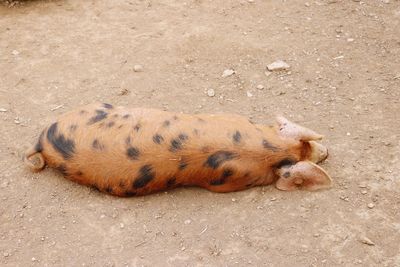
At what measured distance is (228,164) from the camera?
4.33 metres

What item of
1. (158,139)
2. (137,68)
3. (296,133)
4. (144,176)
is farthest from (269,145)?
(137,68)

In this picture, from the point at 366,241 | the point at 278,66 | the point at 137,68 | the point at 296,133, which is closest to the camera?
the point at 366,241

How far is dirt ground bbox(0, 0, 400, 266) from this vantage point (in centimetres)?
419

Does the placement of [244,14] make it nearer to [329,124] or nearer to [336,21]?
[336,21]

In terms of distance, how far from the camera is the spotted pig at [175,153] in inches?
169

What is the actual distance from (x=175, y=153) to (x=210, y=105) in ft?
4.20

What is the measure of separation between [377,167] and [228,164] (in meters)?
1.27

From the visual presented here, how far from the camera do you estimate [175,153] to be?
14.0ft

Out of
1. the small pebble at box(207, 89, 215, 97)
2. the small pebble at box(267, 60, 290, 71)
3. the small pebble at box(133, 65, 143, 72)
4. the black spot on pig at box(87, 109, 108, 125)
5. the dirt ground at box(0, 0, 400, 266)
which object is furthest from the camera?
the small pebble at box(133, 65, 143, 72)

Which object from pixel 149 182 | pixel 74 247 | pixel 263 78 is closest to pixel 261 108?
pixel 263 78

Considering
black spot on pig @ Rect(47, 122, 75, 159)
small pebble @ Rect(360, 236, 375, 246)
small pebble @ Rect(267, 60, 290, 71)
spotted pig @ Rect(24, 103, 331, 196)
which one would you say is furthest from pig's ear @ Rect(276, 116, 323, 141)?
black spot on pig @ Rect(47, 122, 75, 159)

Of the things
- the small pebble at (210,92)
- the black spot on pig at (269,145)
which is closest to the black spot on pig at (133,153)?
the black spot on pig at (269,145)

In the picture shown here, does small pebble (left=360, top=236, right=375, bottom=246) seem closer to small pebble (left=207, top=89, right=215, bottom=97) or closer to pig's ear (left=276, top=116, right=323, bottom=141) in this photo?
pig's ear (left=276, top=116, right=323, bottom=141)

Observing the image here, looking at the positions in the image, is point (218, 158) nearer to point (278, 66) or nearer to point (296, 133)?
point (296, 133)
